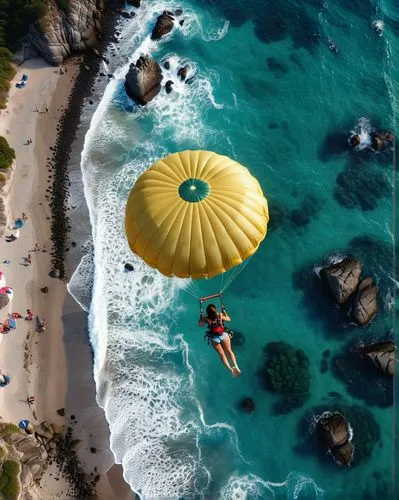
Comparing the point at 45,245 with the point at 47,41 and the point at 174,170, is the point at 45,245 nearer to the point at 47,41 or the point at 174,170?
the point at 174,170

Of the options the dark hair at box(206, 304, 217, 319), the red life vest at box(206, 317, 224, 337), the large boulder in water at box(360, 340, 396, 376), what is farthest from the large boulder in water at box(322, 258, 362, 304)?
the dark hair at box(206, 304, 217, 319)

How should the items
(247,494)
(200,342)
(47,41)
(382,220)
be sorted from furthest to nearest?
(47,41) < (382,220) < (200,342) < (247,494)

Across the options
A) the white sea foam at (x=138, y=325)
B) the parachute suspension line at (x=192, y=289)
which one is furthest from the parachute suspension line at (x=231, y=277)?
the white sea foam at (x=138, y=325)

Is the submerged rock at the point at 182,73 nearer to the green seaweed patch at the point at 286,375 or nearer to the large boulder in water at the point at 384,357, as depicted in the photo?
the green seaweed patch at the point at 286,375

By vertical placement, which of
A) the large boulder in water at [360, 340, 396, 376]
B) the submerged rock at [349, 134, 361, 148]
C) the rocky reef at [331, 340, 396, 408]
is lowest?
the rocky reef at [331, 340, 396, 408]

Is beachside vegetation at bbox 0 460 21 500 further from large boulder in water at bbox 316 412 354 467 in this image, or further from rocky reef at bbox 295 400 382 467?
large boulder in water at bbox 316 412 354 467

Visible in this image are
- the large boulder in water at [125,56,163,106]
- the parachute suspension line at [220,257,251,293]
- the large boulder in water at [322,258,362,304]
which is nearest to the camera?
the large boulder in water at [322,258,362,304]

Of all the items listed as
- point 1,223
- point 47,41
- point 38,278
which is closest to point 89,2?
point 47,41
